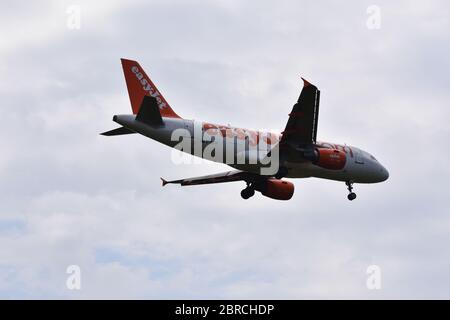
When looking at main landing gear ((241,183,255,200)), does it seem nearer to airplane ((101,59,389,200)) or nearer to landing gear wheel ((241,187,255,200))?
landing gear wheel ((241,187,255,200))

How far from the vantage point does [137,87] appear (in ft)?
168

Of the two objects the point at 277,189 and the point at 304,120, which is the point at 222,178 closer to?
the point at 277,189

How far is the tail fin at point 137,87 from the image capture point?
5081cm

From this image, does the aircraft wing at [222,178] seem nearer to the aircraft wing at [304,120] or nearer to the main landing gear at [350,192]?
the main landing gear at [350,192]

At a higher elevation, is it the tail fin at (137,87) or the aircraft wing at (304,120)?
the tail fin at (137,87)

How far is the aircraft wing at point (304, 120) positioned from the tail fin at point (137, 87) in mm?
6530

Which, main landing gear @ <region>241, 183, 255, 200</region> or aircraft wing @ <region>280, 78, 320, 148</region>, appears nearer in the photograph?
aircraft wing @ <region>280, 78, 320, 148</region>

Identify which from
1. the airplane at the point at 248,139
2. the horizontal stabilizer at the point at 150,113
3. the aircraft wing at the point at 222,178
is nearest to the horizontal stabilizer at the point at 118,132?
the airplane at the point at 248,139

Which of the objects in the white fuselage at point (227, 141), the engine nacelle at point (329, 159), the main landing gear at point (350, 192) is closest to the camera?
the white fuselage at point (227, 141)

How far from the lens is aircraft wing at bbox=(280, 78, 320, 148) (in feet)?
151

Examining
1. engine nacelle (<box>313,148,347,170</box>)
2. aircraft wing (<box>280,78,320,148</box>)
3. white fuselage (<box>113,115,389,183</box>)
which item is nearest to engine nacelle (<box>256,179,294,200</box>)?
white fuselage (<box>113,115,389,183</box>)
